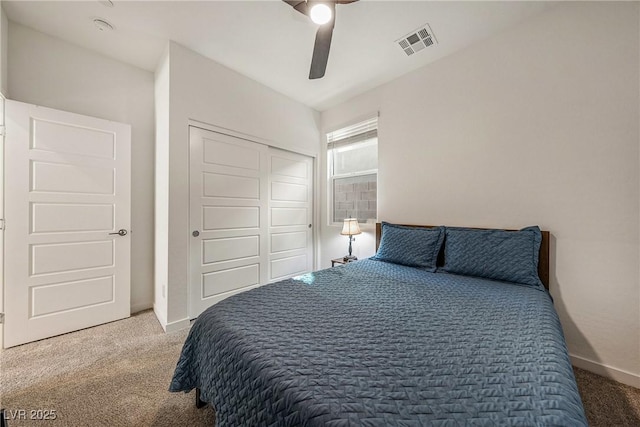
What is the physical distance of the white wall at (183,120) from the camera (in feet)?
7.64

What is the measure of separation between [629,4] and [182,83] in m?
3.45

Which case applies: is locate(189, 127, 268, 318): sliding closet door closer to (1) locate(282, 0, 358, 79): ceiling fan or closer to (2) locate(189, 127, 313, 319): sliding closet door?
(2) locate(189, 127, 313, 319): sliding closet door

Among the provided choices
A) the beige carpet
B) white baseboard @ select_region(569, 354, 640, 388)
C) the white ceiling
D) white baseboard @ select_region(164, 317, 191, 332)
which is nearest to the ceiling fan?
the white ceiling

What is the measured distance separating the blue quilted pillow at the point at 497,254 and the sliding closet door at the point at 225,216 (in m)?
2.10

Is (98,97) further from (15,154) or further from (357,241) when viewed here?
(357,241)

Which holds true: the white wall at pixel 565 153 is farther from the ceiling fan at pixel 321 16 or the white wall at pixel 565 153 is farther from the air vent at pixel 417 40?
→ the ceiling fan at pixel 321 16

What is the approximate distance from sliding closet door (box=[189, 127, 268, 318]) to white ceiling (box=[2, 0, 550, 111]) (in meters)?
0.85

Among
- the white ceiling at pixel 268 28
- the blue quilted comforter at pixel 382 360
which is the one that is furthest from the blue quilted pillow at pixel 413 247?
the white ceiling at pixel 268 28

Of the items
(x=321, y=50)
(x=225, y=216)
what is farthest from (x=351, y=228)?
(x=321, y=50)

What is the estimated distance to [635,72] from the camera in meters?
1.61

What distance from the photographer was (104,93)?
253 centimetres

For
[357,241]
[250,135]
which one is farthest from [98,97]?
[357,241]

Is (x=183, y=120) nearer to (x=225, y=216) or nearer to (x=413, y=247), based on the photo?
(x=225, y=216)

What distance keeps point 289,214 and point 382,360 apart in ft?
8.80
